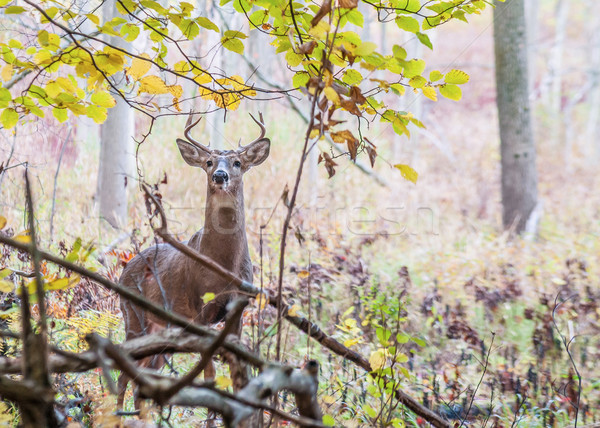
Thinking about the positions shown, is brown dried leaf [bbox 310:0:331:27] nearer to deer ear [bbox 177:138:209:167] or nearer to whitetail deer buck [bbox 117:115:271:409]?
whitetail deer buck [bbox 117:115:271:409]

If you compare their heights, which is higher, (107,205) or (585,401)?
(107,205)

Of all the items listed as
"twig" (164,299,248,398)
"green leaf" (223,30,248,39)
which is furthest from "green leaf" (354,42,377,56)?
"twig" (164,299,248,398)

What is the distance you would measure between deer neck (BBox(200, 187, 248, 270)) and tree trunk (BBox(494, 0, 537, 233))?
21.1 ft

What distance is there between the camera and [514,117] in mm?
9469

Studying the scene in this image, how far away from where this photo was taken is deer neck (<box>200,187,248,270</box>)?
404cm

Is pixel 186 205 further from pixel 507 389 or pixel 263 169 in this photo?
pixel 507 389

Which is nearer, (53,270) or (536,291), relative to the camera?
(53,270)

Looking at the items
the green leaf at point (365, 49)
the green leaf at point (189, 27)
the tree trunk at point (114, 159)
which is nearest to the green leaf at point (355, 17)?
the green leaf at point (365, 49)

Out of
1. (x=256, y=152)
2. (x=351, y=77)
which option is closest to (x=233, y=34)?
(x=351, y=77)

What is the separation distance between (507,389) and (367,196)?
6078 mm

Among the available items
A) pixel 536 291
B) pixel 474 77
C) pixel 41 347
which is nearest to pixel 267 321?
pixel 536 291

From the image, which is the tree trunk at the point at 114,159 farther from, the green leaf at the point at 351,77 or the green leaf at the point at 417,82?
the green leaf at the point at 417,82

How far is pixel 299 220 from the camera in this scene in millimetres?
7625

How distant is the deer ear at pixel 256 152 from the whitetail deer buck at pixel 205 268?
0.46 ft
